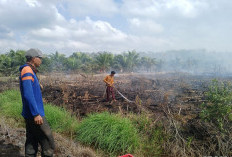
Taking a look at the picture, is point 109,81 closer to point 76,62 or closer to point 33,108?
point 33,108

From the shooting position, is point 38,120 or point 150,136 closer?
point 38,120

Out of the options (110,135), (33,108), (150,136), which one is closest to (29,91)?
(33,108)

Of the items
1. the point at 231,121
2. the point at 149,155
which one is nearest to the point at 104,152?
the point at 149,155

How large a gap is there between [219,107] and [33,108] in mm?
4069

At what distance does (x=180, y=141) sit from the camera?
420cm

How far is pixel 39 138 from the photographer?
2764 millimetres

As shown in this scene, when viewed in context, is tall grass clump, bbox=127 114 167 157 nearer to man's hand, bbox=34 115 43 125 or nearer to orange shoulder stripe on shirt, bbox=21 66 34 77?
man's hand, bbox=34 115 43 125

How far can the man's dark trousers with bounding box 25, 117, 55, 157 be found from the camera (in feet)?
8.83

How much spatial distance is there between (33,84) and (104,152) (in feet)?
7.92

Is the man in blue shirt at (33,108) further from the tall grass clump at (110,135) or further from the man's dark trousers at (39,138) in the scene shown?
the tall grass clump at (110,135)

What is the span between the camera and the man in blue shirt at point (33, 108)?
8.23 ft

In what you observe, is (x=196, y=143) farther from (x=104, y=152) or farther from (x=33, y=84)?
(x=33, y=84)

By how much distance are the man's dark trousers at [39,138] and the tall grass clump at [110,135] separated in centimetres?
158

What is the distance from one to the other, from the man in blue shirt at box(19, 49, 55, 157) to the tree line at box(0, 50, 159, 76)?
17.1m
